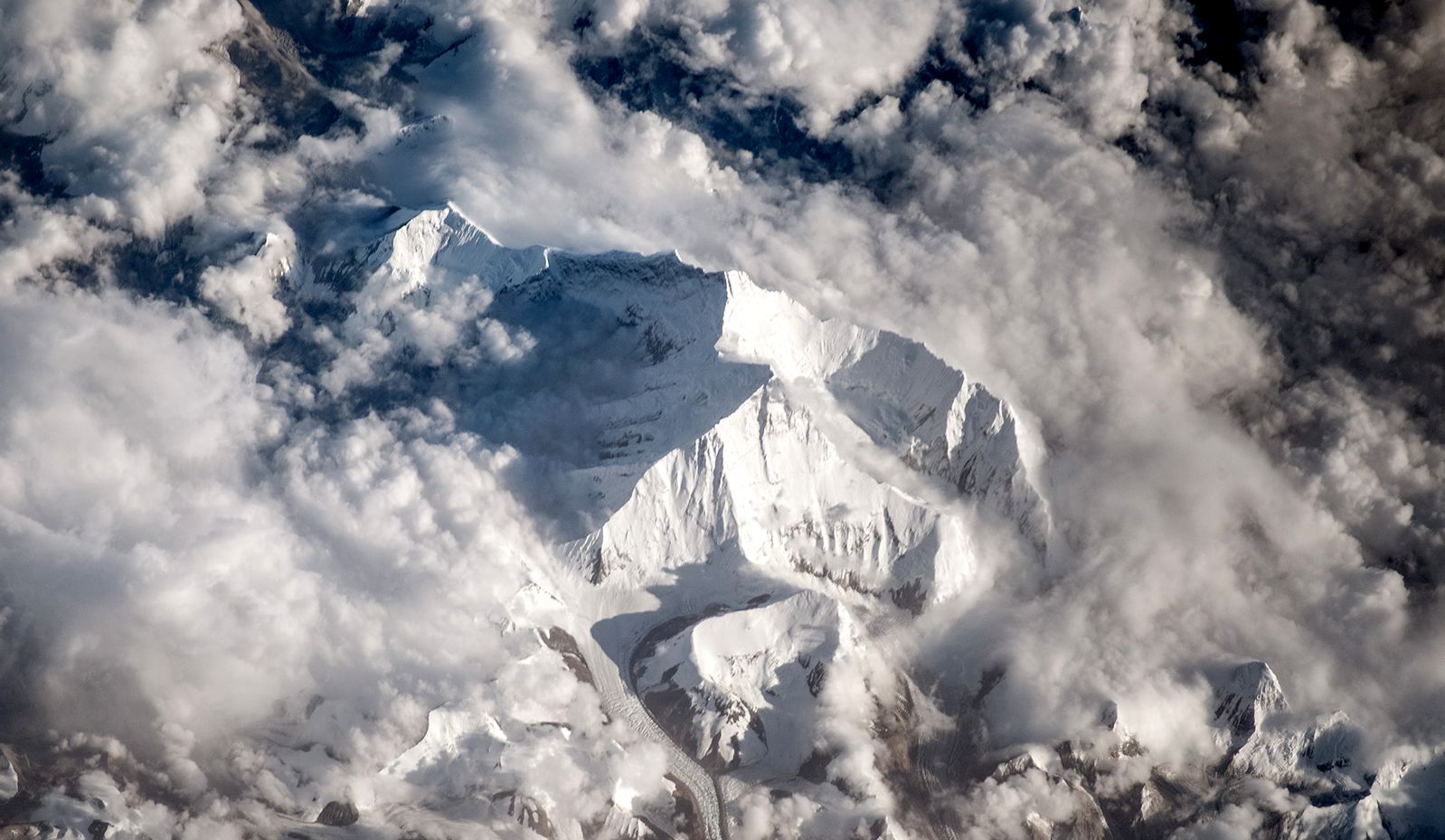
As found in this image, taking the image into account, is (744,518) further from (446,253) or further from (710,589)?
(446,253)

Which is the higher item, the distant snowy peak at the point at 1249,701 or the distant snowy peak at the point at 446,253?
the distant snowy peak at the point at 1249,701

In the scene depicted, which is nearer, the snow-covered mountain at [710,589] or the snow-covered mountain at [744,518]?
the snow-covered mountain at [710,589]

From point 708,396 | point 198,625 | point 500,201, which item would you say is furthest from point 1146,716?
point 500,201

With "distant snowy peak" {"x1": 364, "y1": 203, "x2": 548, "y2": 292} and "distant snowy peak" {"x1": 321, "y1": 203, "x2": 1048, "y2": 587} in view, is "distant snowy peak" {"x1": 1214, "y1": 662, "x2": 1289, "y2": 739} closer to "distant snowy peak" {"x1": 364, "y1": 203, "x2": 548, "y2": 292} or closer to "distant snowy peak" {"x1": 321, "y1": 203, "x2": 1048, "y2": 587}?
"distant snowy peak" {"x1": 321, "y1": 203, "x2": 1048, "y2": 587}

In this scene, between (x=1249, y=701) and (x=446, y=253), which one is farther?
(x=446, y=253)

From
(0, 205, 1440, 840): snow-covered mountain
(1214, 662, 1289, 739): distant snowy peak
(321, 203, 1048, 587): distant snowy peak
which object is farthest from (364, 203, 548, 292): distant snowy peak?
(1214, 662, 1289, 739): distant snowy peak

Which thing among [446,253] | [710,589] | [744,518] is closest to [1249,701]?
[744,518]

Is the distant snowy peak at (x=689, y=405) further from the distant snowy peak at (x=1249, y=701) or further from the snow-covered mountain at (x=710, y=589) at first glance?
the distant snowy peak at (x=1249, y=701)

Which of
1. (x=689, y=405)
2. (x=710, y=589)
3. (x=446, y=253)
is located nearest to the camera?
(x=710, y=589)

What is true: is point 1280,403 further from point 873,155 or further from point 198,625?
point 198,625

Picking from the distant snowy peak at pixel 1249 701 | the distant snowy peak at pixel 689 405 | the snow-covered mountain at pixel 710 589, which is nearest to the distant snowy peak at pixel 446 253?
the distant snowy peak at pixel 689 405

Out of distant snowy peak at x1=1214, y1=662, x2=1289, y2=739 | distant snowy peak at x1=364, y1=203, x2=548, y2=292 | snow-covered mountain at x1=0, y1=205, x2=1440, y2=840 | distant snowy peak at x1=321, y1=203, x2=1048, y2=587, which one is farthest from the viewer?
distant snowy peak at x1=364, y1=203, x2=548, y2=292
